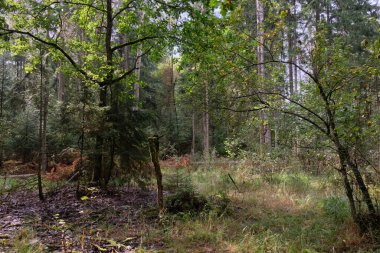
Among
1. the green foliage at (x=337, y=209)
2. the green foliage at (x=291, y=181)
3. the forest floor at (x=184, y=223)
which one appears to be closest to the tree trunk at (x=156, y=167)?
the forest floor at (x=184, y=223)

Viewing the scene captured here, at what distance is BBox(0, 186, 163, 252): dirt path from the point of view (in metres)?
4.24

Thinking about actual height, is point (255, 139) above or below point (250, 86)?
below

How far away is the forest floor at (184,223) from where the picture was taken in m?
4.34

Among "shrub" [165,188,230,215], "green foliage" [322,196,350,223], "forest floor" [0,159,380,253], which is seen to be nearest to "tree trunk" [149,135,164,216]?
"forest floor" [0,159,380,253]

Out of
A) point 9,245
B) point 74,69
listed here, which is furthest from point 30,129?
point 9,245

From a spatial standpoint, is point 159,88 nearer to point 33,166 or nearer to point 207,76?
point 33,166

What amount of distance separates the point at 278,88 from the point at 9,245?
490 centimetres

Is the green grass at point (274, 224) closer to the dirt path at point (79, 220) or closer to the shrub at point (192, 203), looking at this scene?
the shrub at point (192, 203)

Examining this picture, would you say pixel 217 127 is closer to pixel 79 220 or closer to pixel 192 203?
pixel 192 203

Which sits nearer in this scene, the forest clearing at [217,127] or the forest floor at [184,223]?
the forest floor at [184,223]

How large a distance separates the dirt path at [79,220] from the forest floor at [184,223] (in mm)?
13

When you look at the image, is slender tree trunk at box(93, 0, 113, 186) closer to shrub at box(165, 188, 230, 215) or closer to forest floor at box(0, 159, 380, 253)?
forest floor at box(0, 159, 380, 253)

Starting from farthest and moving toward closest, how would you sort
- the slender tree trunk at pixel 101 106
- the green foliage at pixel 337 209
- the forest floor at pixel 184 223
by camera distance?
1. the slender tree trunk at pixel 101 106
2. the green foliage at pixel 337 209
3. the forest floor at pixel 184 223

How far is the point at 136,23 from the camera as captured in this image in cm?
884
